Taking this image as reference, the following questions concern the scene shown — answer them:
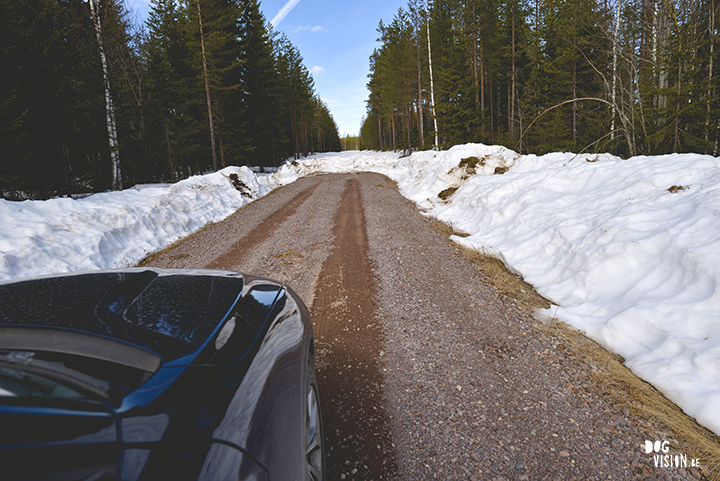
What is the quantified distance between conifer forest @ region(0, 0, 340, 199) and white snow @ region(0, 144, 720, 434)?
451 cm

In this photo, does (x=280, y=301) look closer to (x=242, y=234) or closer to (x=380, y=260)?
(x=380, y=260)

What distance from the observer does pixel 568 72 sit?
1877 cm

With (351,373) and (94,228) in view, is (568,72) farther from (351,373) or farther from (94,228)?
(94,228)

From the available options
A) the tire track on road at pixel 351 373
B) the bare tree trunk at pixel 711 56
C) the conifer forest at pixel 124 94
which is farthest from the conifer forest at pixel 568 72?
the conifer forest at pixel 124 94

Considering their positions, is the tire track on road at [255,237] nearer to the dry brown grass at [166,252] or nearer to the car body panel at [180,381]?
the dry brown grass at [166,252]

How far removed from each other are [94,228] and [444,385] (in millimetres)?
8372

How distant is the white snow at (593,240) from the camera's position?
3.06 m

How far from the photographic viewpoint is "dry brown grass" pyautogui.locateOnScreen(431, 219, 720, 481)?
7.25 ft

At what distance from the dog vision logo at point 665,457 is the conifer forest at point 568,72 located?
18.7 feet

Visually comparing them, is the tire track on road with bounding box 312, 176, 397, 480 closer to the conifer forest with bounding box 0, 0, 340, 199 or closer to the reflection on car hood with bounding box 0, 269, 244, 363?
the reflection on car hood with bounding box 0, 269, 244, 363

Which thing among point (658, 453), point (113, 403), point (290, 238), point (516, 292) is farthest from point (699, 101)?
point (113, 403)

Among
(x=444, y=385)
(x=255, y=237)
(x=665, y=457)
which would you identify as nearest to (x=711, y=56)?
(x=665, y=457)

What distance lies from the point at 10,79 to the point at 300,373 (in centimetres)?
1437

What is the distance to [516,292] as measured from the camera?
4.71m
